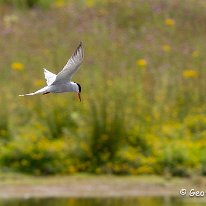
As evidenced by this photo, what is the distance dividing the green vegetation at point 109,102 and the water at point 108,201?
0.72m

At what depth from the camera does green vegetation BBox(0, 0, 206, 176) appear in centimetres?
1186

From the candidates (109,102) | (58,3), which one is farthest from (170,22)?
(109,102)

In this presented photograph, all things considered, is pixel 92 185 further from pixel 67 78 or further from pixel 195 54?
pixel 67 78

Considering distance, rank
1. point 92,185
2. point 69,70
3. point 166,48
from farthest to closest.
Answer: point 166,48, point 92,185, point 69,70

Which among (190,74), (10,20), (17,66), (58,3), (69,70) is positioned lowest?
(190,74)

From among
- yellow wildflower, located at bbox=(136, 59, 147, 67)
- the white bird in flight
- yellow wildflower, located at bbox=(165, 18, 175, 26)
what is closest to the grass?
yellow wildflower, located at bbox=(136, 59, 147, 67)

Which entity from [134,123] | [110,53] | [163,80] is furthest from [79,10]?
[134,123]

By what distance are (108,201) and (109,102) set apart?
139cm

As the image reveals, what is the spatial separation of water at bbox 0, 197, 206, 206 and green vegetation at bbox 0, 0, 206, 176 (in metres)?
0.72

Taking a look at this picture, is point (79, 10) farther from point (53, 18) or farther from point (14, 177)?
point (14, 177)

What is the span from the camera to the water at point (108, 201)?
10.8 metres

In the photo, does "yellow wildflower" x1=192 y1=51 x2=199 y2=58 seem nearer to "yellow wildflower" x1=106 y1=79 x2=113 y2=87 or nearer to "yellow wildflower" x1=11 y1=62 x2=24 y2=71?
"yellow wildflower" x1=11 y1=62 x2=24 y2=71

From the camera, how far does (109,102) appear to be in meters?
12.0

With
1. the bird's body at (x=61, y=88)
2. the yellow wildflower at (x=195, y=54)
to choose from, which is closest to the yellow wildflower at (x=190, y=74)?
the yellow wildflower at (x=195, y=54)
